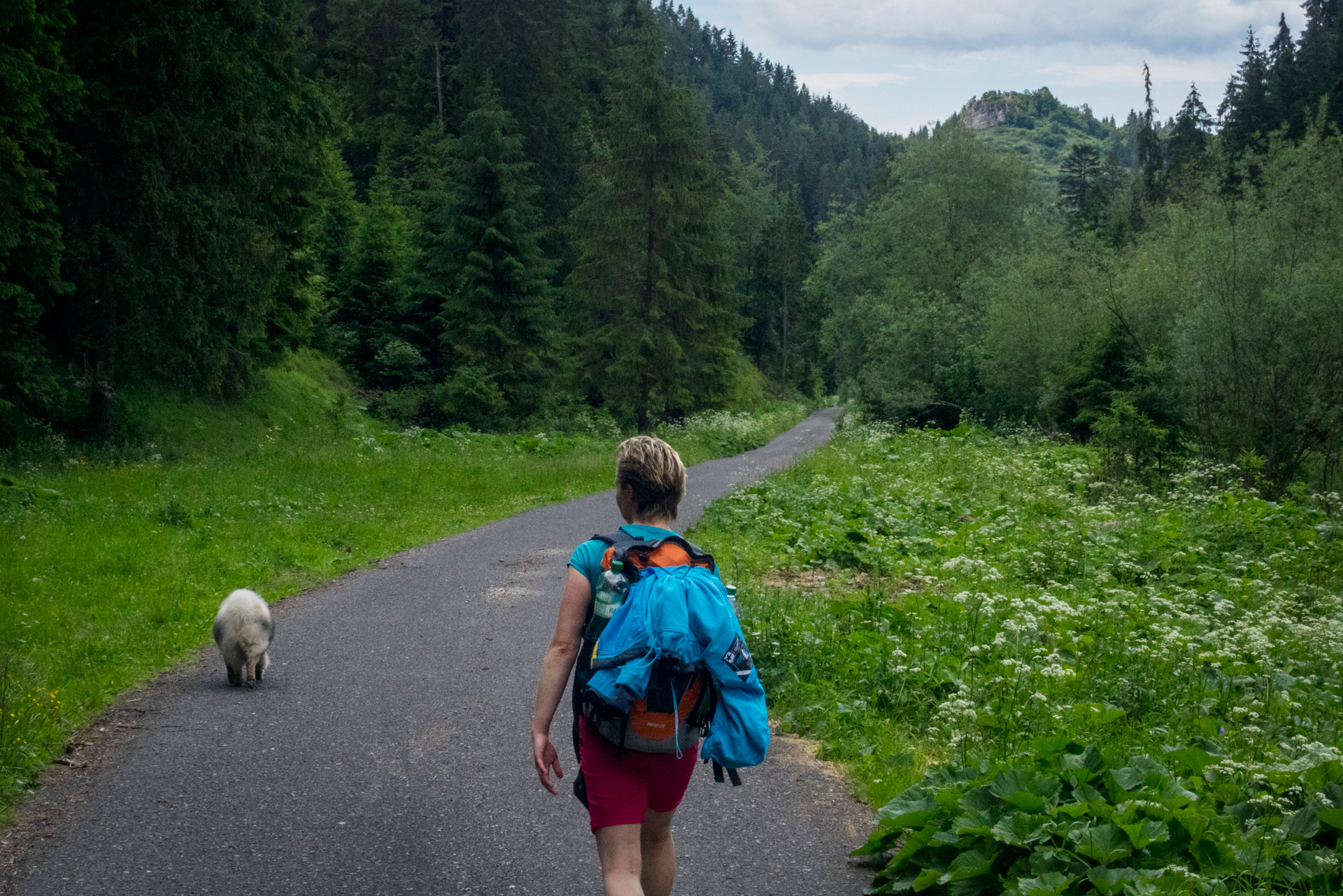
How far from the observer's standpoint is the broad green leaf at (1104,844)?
12.1 feet

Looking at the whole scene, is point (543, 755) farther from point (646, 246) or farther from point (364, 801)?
point (646, 246)

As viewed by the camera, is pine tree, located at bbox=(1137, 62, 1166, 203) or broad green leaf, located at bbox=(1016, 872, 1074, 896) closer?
broad green leaf, located at bbox=(1016, 872, 1074, 896)

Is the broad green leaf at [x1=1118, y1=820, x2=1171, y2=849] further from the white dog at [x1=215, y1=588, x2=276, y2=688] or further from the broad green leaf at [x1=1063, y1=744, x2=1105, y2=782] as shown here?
the white dog at [x1=215, y1=588, x2=276, y2=688]

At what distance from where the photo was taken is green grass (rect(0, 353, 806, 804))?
24.3 feet

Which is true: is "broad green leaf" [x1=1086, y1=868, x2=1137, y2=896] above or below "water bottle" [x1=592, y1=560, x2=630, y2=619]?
below

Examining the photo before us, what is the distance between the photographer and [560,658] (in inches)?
129

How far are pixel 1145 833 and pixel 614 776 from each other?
224 cm

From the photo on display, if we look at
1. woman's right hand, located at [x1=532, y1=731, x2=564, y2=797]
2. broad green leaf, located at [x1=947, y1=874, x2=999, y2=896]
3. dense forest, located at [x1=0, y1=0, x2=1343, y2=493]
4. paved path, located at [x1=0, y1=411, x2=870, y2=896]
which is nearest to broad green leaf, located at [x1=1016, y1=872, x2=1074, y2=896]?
broad green leaf, located at [x1=947, y1=874, x2=999, y2=896]

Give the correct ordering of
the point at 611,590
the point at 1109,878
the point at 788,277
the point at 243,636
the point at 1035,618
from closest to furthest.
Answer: the point at 611,590 → the point at 1109,878 → the point at 1035,618 → the point at 243,636 → the point at 788,277

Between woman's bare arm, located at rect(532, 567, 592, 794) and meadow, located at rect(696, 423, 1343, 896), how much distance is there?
74.8 inches

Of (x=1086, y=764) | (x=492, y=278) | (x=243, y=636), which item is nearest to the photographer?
(x=1086, y=764)

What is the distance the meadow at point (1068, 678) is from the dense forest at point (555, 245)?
20.7 feet

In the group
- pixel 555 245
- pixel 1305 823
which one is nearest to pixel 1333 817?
pixel 1305 823

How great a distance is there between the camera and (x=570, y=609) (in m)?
3.27
